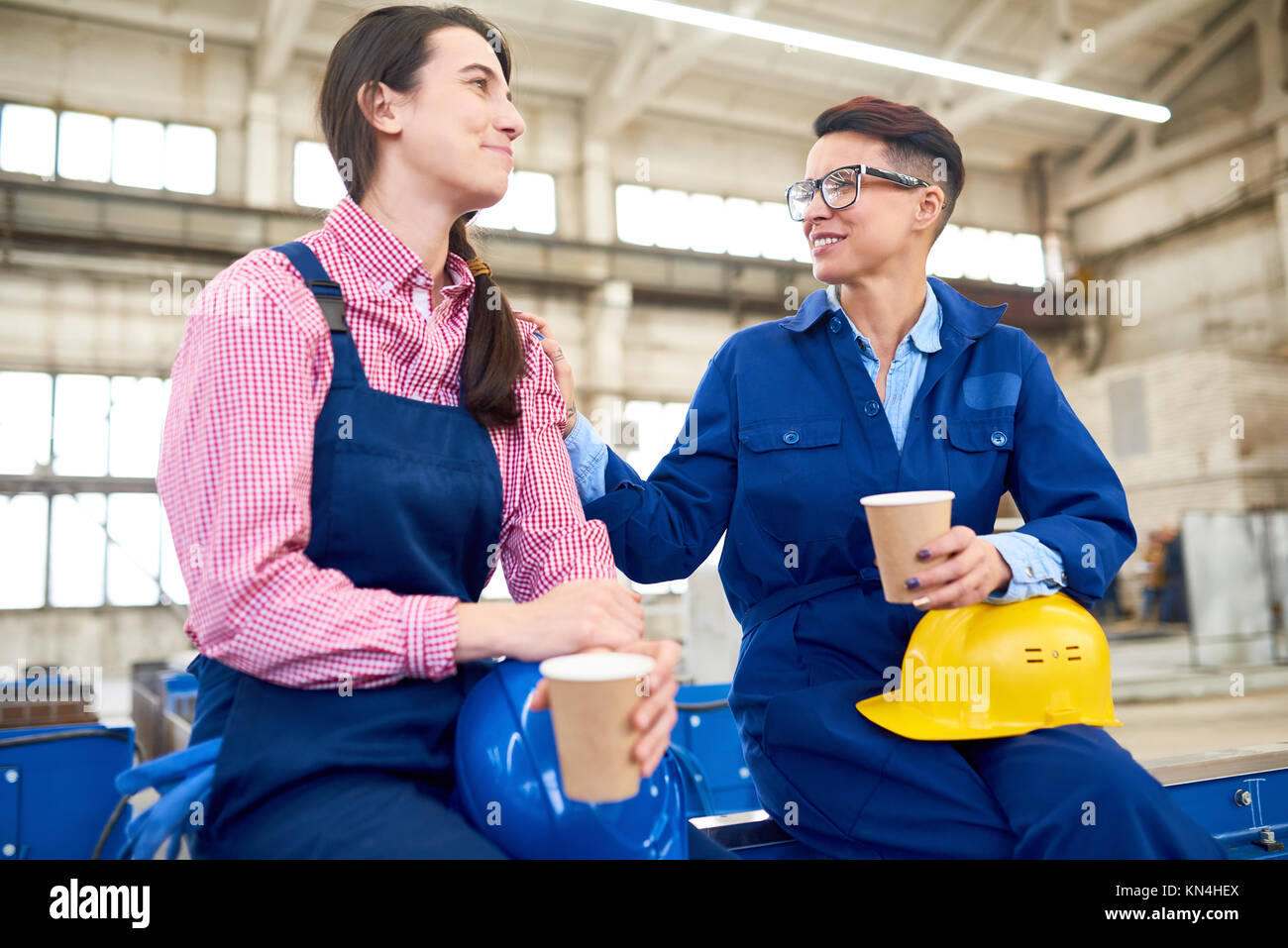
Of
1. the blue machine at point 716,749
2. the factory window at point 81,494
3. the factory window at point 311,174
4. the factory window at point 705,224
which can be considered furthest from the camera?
the factory window at point 705,224

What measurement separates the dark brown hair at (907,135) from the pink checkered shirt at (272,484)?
3.39ft

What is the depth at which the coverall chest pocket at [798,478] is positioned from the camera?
1.73 meters

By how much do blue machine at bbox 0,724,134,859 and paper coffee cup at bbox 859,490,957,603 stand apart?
2.45 metres

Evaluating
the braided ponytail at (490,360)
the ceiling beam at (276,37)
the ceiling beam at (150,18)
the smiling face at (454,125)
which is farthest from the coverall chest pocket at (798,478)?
the ceiling beam at (150,18)

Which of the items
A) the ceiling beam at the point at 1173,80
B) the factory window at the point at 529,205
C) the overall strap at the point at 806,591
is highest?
the ceiling beam at the point at 1173,80

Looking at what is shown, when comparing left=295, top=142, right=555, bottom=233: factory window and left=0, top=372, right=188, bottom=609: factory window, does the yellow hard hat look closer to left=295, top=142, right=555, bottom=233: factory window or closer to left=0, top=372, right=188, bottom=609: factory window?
left=295, top=142, right=555, bottom=233: factory window

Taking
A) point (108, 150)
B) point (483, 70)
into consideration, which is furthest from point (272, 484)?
point (108, 150)

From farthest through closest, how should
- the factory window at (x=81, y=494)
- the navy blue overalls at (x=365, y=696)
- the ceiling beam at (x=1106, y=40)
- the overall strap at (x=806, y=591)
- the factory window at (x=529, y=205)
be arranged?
the factory window at (x=529, y=205) < the ceiling beam at (x=1106, y=40) < the factory window at (x=81, y=494) < the overall strap at (x=806, y=591) < the navy blue overalls at (x=365, y=696)

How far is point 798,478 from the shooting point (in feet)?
5.78

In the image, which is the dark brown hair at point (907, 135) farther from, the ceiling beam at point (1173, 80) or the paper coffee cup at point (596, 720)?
the ceiling beam at point (1173, 80)

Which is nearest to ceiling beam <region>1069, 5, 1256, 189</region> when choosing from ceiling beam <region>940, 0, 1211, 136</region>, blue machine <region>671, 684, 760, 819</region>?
ceiling beam <region>940, 0, 1211, 136</region>

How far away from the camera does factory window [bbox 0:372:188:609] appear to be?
387 inches
